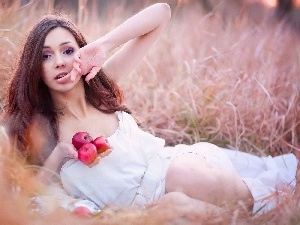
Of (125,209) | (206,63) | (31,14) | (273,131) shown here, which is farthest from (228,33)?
(125,209)

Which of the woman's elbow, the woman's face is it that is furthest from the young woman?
the woman's elbow

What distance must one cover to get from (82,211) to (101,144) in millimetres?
179

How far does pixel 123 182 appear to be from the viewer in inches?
63.2

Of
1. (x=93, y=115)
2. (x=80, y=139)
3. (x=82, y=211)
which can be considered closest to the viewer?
(x=82, y=211)

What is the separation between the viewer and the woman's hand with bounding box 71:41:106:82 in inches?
63.2

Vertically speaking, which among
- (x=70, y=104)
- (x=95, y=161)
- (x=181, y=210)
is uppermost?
(x=70, y=104)

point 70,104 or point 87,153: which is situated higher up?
point 70,104

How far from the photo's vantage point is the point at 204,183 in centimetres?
161

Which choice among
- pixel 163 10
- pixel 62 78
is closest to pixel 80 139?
pixel 62 78

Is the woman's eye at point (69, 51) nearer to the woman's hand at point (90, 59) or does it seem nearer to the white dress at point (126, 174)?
the woman's hand at point (90, 59)

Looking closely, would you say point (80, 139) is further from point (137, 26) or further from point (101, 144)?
point (137, 26)

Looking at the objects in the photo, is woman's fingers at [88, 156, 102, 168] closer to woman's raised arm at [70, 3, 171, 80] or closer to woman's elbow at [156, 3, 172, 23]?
woman's raised arm at [70, 3, 171, 80]

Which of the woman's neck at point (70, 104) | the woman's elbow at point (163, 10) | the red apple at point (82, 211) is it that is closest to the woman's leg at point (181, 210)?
the red apple at point (82, 211)

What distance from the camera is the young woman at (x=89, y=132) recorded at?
1595 millimetres
